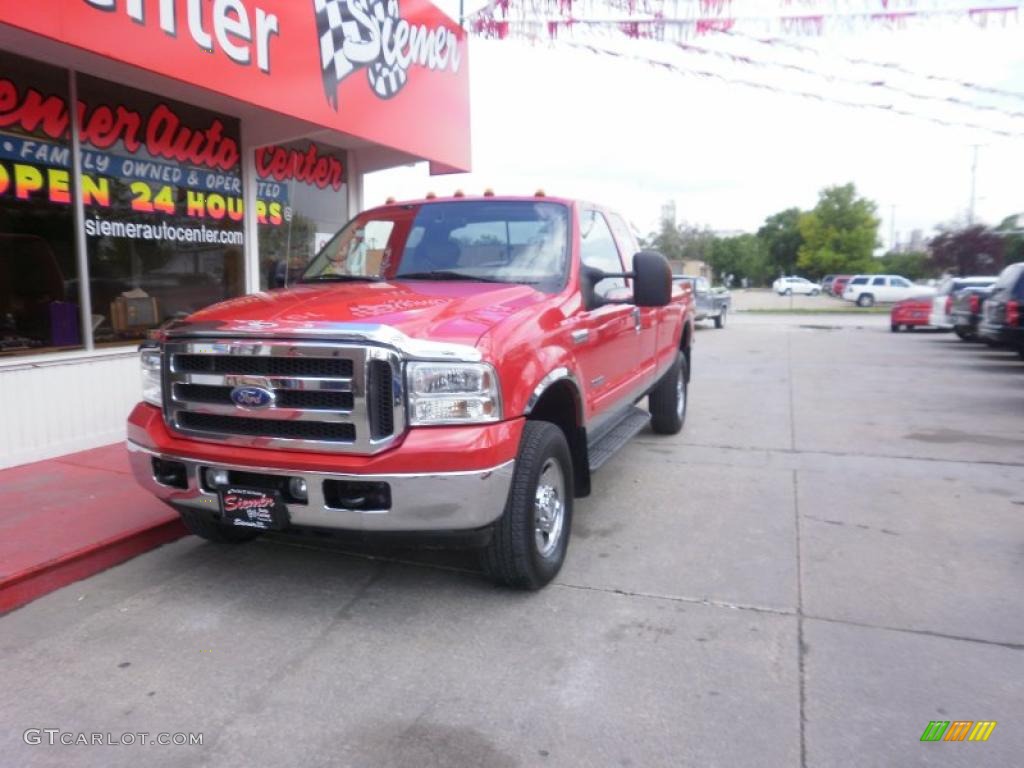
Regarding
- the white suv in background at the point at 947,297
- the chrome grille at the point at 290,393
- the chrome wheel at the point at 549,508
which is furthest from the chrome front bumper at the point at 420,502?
the white suv in background at the point at 947,297

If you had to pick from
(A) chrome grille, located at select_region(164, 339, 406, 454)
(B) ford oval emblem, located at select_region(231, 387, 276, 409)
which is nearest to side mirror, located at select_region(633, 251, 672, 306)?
(A) chrome grille, located at select_region(164, 339, 406, 454)

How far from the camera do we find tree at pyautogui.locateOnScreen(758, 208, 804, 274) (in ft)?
291

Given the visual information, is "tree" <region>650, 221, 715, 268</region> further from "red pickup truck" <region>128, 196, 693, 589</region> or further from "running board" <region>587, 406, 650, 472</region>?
"red pickup truck" <region>128, 196, 693, 589</region>

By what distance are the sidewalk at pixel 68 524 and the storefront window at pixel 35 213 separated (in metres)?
1.18

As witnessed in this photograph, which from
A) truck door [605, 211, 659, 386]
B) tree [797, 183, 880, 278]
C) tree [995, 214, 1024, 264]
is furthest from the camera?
tree [797, 183, 880, 278]

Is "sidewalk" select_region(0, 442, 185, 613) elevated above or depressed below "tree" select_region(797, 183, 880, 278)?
below

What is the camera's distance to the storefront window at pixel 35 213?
5.79 metres

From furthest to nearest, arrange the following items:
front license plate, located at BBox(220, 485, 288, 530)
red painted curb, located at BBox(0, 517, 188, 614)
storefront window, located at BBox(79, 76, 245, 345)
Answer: storefront window, located at BBox(79, 76, 245, 345) < red painted curb, located at BBox(0, 517, 188, 614) < front license plate, located at BBox(220, 485, 288, 530)

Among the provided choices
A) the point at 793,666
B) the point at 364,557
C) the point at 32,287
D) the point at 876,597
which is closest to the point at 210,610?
the point at 364,557

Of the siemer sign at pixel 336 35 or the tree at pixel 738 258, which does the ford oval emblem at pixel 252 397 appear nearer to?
the siemer sign at pixel 336 35

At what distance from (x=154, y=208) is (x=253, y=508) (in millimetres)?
4760

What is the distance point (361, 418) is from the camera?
324cm

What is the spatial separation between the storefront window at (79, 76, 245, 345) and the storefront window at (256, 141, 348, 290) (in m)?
0.46

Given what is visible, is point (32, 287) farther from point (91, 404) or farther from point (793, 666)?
point (793, 666)
